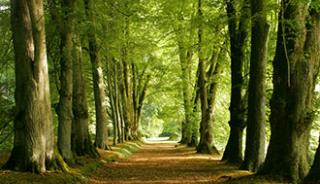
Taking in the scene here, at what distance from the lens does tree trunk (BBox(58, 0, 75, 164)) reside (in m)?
15.1

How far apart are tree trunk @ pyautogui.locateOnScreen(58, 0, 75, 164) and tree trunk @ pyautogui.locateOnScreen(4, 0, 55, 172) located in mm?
2981

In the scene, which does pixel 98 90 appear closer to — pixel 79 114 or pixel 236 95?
pixel 79 114

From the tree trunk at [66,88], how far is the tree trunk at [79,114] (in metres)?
2.18

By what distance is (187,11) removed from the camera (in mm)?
27281

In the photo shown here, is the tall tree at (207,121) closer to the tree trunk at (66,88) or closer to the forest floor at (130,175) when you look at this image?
the forest floor at (130,175)

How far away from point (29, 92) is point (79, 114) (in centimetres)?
709

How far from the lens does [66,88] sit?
1501cm

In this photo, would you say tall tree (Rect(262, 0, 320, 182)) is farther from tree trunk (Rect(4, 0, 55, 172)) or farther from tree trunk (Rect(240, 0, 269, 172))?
tree trunk (Rect(4, 0, 55, 172))

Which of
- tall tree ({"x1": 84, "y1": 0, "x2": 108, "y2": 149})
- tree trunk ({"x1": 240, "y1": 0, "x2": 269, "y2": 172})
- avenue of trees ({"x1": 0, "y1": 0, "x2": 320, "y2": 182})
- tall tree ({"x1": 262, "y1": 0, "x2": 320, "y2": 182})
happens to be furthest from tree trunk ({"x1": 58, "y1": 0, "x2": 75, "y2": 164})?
tall tree ({"x1": 262, "y1": 0, "x2": 320, "y2": 182})

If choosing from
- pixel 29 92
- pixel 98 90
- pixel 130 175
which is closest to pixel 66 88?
pixel 29 92

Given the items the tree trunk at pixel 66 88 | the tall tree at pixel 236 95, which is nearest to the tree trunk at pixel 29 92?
the tree trunk at pixel 66 88

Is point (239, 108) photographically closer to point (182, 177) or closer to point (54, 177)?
point (182, 177)

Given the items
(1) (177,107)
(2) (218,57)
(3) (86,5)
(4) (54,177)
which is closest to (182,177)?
(4) (54,177)

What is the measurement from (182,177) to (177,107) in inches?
1032
